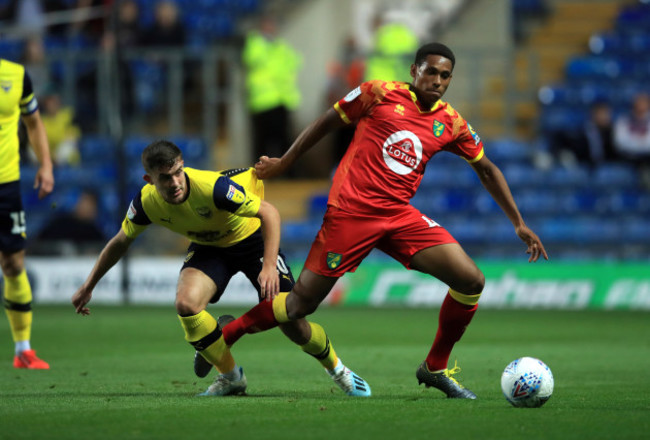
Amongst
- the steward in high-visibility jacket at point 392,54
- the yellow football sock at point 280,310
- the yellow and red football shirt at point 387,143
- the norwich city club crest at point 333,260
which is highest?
the yellow and red football shirt at point 387,143

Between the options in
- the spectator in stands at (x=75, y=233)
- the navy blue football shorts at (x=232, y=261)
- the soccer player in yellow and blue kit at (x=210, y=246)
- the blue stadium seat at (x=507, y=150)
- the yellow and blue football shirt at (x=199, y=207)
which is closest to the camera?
the soccer player in yellow and blue kit at (x=210, y=246)

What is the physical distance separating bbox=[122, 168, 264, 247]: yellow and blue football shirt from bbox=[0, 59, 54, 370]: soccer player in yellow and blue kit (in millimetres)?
2149

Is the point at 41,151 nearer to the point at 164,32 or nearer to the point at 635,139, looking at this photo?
→ the point at 164,32

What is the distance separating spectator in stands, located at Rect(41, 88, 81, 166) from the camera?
17891mm

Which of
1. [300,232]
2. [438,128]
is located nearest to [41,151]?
[438,128]

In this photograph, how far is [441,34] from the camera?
861 inches

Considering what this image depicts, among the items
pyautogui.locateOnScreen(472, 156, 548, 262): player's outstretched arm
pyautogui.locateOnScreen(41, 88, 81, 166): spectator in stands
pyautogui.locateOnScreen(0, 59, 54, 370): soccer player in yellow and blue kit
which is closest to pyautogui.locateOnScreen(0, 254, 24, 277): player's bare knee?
pyautogui.locateOnScreen(0, 59, 54, 370): soccer player in yellow and blue kit

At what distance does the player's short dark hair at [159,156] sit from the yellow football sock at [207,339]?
3.25 feet

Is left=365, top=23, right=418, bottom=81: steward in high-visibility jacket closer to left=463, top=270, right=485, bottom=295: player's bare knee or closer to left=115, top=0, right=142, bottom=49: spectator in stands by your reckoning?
left=115, top=0, right=142, bottom=49: spectator in stands

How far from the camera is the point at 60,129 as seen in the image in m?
18.0

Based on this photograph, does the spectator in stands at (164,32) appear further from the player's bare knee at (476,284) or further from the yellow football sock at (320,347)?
the player's bare knee at (476,284)

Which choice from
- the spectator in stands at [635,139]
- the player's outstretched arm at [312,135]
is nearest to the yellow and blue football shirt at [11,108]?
the player's outstretched arm at [312,135]

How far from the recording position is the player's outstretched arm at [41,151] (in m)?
8.96

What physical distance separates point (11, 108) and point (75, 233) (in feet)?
28.0
